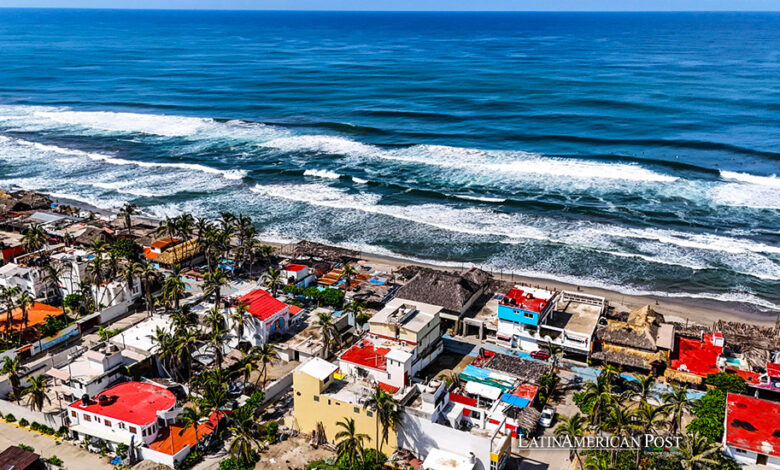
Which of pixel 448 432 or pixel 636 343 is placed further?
pixel 636 343

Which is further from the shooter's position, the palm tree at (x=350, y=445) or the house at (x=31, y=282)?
the house at (x=31, y=282)

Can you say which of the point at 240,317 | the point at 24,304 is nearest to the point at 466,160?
the point at 240,317

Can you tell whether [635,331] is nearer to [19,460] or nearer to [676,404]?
[676,404]

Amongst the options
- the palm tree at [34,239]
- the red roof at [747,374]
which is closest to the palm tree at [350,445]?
the red roof at [747,374]

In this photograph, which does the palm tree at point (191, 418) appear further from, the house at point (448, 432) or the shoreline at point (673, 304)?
the shoreline at point (673, 304)

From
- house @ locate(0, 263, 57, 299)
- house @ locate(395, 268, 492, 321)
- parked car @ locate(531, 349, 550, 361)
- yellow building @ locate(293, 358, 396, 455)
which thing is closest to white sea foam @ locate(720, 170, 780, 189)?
house @ locate(395, 268, 492, 321)

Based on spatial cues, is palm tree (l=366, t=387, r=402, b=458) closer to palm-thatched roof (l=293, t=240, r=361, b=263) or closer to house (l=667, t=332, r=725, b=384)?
house (l=667, t=332, r=725, b=384)

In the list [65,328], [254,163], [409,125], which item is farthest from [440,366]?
[409,125]
